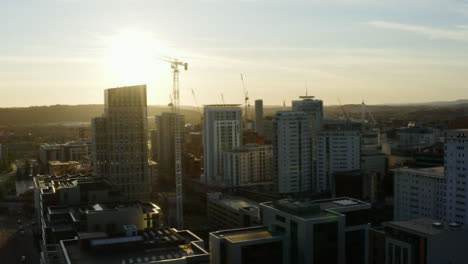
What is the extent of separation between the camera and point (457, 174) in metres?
13.7

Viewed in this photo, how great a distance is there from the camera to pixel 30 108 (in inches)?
2689

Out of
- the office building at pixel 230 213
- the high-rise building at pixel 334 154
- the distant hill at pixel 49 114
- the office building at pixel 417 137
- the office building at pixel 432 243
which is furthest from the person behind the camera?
the distant hill at pixel 49 114

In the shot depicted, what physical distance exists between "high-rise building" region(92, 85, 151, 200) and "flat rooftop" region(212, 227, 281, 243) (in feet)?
28.6

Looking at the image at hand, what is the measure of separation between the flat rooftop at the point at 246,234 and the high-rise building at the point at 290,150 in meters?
12.0

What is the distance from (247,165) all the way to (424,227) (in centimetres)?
1461

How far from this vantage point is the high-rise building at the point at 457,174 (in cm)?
1350

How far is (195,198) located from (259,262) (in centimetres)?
1392

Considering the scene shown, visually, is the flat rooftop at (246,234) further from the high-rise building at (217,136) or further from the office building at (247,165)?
the high-rise building at (217,136)

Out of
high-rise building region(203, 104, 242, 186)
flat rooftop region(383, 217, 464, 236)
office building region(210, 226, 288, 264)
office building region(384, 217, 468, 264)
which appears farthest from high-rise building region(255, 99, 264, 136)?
office building region(210, 226, 288, 264)

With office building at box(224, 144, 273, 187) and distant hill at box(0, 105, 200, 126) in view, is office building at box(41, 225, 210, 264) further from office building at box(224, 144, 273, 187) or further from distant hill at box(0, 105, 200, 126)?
distant hill at box(0, 105, 200, 126)

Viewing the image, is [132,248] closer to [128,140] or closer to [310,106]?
[128,140]

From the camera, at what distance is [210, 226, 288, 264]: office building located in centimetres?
725

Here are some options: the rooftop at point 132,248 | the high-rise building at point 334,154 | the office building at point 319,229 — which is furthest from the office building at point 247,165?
the rooftop at point 132,248

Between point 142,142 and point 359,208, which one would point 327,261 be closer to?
point 359,208
